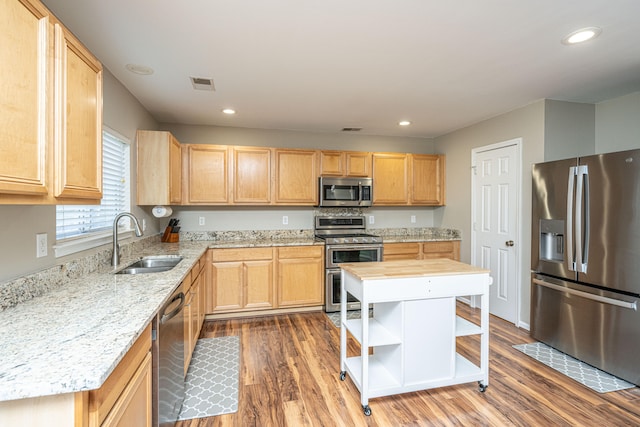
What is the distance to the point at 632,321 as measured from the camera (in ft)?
7.70

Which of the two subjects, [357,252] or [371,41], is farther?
[357,252]

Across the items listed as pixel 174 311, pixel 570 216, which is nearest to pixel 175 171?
pixel 174 311

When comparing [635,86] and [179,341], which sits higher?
[635,86]

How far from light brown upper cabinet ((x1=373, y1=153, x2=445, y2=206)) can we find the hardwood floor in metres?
2.23

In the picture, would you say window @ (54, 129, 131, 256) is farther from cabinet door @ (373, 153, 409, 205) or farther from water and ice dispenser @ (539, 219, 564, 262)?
water and ice dispenser @ (539, 219, 564, 262)

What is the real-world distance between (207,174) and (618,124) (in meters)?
4.47

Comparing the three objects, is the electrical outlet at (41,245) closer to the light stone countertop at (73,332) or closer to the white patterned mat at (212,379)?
Answer: the light stone countertop at (73,332)

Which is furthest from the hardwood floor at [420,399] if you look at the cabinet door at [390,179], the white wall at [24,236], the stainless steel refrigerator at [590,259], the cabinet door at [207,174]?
the cabinet door at [390,179]

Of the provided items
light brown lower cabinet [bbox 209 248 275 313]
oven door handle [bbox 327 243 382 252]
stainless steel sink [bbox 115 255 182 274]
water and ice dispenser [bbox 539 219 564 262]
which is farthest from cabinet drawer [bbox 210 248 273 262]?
water and ice dispenser [bbox 539 219 564 262]

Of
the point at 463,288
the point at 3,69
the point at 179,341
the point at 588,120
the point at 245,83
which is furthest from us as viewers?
the point at 588,120

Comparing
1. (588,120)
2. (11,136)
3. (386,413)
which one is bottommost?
(386,413)

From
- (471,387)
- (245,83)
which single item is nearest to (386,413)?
(471,387)

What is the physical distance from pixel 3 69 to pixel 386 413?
8.13 feet

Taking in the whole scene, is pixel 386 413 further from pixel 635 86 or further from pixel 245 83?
pixel 635 86
